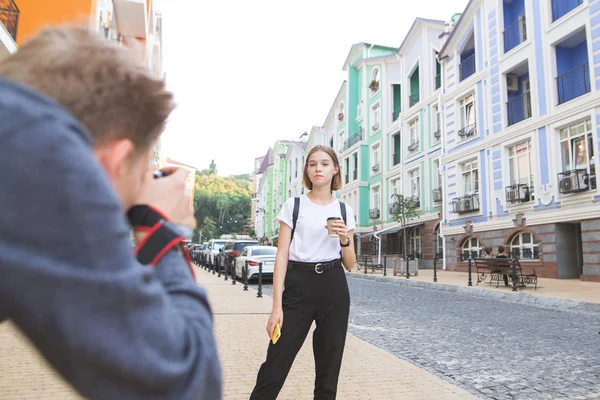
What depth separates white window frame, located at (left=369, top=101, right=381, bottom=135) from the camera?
3359 cm

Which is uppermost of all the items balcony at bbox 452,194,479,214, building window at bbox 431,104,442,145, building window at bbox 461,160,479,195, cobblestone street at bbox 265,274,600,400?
building window at bbox 431,104,442,145

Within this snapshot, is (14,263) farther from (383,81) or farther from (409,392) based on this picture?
(383,81)

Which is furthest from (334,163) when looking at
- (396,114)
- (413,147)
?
(396,114)

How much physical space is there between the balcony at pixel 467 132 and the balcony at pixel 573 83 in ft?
15.2

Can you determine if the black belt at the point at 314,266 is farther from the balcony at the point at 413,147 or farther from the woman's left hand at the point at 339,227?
the balcony at the point at 413,147

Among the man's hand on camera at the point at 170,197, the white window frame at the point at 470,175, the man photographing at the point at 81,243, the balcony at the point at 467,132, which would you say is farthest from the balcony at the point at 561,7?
the man photographing at the point at 81,243

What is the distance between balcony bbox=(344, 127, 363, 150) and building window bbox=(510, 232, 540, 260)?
18.7 metres

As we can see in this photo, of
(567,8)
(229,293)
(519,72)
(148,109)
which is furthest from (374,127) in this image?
(148,109)

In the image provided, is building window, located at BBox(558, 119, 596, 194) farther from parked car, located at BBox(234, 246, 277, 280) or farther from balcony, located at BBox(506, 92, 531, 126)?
parked car, located at BBox(234, 246, 277, 280)

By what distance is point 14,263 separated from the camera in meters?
0.60

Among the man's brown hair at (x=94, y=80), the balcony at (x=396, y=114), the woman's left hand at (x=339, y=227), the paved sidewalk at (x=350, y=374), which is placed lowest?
the paved sidewalk at (x=350, y=374)

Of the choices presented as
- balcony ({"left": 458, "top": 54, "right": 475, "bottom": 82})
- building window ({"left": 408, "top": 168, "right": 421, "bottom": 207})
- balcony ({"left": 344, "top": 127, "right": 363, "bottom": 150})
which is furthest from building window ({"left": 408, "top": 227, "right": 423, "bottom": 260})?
balcony ({"left": 344, "top": 127, "right": 363, "bottom": 150})

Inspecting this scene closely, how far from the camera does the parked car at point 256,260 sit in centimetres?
1566

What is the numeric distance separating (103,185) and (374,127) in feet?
113
